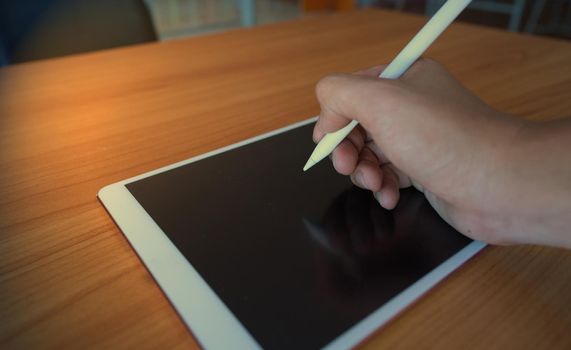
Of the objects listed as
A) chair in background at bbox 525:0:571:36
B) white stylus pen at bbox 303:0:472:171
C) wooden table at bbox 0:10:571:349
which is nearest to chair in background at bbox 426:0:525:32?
chair in background at bbox 525:0:571:36

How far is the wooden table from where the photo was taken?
0.26m

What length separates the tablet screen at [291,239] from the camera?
0.26 meters

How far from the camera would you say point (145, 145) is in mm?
484

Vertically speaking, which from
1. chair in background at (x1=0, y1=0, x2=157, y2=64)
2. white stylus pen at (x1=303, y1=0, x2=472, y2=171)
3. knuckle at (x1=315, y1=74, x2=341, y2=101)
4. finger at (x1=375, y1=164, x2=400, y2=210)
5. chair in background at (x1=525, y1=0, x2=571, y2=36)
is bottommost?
chair in background at (x1=525, y1=0, x2=571, y2=36)

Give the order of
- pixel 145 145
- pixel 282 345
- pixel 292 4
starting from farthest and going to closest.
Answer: pixel 292 4 < pixel 145 145 < pixel 282 345

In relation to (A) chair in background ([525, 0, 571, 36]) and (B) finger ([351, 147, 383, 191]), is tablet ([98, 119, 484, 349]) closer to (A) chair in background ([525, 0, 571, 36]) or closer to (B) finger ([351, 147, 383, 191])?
(B) finger ([351, 147, 383, 191])

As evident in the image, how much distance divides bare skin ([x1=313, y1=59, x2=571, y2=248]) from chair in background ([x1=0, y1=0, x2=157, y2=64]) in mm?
808

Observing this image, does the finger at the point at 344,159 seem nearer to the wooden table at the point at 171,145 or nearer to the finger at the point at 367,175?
the finger at the point at 367,175

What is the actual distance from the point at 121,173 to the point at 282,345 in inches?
11.0

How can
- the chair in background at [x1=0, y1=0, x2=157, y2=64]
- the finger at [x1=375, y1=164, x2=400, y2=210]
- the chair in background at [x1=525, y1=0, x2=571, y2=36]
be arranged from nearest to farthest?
the finger at [x1=375, y1=164, x2=400, y2=210] → the chair in background at [x1=0, y1=0, x2=157, y2=64] → the chair in background at [x1=525, y1=0, x2=571, y2=36]

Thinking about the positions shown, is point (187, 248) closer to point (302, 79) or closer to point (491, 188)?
point (491, 188)

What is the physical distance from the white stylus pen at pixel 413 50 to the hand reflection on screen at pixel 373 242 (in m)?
0.05

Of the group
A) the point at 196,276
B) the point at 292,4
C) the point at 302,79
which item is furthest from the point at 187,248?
the point at 292,4

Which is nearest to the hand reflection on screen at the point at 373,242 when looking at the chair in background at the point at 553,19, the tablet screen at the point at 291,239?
the tablet screen at the point at 291,239
